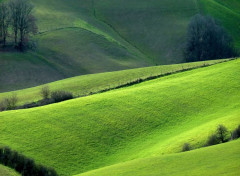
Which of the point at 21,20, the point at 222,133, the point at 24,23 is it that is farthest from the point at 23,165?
the point at 21,20

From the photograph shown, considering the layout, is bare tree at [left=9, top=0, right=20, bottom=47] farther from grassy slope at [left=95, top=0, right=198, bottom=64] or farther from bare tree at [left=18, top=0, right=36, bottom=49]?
grassy slope at [left=95, top=0, right=198, bottom=64]

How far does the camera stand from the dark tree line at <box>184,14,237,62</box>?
3588 inches

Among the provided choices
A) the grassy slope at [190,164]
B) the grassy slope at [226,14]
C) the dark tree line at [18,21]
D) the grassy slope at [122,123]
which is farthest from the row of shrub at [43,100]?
the grassy slope at [226,14]

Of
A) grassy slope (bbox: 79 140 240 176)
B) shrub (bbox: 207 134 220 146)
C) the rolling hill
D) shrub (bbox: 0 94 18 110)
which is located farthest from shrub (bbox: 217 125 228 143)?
the rolling hill

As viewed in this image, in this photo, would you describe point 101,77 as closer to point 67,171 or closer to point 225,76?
point 225,76

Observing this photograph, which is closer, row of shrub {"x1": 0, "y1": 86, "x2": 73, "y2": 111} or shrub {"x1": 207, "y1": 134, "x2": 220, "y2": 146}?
shrub {"x1": 207, "y1": 134, "x2": 220, "y2": 146}

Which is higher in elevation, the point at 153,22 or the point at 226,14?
the point at 226,14

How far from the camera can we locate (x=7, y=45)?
274 feet

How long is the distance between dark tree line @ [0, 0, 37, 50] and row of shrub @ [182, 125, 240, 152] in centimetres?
5680

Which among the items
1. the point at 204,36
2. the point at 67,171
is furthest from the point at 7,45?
the point at 67,171

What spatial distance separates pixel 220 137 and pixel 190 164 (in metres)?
6.28

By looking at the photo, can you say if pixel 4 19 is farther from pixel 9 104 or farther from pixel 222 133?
pixel 222 133

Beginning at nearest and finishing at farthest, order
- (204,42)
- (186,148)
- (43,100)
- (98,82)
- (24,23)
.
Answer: (186,148) < (43,100) < (98,82) < (24,23) < (204,42)

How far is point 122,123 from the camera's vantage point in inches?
1460
